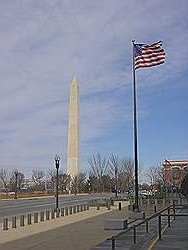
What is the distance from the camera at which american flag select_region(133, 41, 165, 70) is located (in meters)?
27.4

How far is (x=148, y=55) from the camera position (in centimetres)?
2805

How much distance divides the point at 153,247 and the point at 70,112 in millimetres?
72475

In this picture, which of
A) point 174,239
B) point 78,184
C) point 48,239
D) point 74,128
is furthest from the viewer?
point 78,184

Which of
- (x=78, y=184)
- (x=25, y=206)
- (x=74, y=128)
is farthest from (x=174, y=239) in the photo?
(x=78, y=184)

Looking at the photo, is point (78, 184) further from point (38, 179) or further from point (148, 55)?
point (148, 55)

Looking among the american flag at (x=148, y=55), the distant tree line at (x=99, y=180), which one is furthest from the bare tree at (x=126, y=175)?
the american flag at (x=148, y=55)

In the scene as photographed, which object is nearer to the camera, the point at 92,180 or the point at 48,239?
the point at 48,239

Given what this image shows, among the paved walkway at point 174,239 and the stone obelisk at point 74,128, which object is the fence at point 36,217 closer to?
the paved walkway at point 174,239

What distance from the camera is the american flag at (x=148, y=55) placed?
27.4 m

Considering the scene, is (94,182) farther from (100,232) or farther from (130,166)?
(100,232)

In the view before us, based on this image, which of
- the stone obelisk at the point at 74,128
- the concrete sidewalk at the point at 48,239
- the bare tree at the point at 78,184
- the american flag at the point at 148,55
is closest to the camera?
the concrete sidewalk at the point at 48,239

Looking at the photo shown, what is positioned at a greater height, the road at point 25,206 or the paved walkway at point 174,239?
the paved walkway at point 174,239

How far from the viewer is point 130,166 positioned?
4154 inches

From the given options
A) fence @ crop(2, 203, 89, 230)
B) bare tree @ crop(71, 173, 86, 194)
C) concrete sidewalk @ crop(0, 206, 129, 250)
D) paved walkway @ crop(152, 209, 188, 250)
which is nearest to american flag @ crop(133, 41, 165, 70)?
paved walkway @ crop(152, 209, 188, 250)
